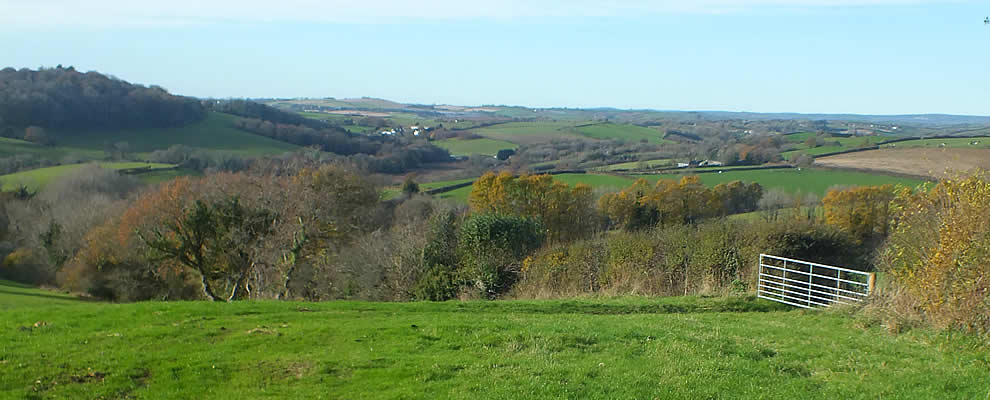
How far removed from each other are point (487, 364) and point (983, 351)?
7440 mm

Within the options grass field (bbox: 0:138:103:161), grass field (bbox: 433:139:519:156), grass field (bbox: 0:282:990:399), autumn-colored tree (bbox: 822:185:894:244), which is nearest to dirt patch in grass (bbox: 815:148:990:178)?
autumn-colored tree (bbox: 822:185:894:244)

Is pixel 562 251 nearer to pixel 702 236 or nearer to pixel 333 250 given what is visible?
pixel 702 236

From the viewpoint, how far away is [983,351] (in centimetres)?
1064

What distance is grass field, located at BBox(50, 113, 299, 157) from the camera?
89.2m

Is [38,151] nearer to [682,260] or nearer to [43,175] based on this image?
[43,175]

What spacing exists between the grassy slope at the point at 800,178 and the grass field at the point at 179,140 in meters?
51.3

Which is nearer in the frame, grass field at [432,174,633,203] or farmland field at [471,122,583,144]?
grass field at [432,174,633,203]

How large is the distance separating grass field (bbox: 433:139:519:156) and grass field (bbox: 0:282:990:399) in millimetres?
91509

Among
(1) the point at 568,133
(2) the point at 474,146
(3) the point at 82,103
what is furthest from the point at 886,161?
(3) the point at 82,103

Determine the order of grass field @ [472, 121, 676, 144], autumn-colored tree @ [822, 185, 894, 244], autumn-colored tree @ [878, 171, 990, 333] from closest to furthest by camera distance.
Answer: autumn-colored tree @ [878, 171, 990, 333]
autumn-colored tree @ [822, 185, 894, 244]
grass field @ [472, 121, 676, 144]

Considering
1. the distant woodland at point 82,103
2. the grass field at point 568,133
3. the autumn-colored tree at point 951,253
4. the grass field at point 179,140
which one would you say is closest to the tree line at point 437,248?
the autumn-colored tree at point 951,253

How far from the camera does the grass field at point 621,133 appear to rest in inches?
4665

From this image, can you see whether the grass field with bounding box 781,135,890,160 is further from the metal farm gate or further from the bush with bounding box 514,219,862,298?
the metal farm gate

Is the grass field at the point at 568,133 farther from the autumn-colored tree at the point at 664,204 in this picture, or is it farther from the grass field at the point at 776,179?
the autumn-colored tree at the point at 664,204
